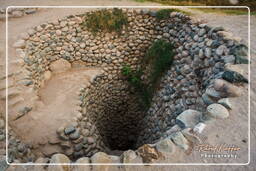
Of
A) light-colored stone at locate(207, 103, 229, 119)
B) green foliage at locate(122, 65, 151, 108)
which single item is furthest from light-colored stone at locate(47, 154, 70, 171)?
green foliage at locate(122, 65, 151, 108)

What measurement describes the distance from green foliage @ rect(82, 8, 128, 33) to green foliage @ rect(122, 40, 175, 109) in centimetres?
115

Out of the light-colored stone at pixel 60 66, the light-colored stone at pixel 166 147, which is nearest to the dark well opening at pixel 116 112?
the light-colored stone at pixel 60 66

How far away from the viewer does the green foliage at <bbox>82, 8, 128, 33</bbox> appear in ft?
18.3

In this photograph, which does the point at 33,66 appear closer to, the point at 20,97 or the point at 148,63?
the point at 20,97

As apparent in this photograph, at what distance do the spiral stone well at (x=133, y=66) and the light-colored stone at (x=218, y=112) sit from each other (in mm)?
156

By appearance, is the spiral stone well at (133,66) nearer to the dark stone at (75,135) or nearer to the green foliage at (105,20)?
the dark stone at (75,135)

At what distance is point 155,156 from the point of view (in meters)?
2.02

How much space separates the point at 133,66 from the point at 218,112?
4.01 meters

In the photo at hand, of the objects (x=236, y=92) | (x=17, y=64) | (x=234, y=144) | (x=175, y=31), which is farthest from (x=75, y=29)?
(x=234, y=144)

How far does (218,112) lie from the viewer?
232 cm

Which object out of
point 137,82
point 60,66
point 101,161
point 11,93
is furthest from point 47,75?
point 101,161

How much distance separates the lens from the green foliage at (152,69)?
516 centimetres

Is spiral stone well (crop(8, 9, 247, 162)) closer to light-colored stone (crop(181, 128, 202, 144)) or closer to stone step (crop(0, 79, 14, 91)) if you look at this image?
light-colored stone (crop(181, 128, 202, 144))

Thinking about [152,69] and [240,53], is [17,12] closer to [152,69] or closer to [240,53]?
[152,69]
